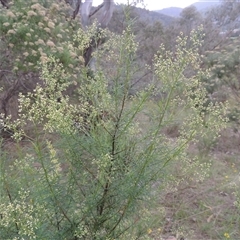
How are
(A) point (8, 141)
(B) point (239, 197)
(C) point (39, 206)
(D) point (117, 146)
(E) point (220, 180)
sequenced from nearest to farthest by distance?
Result: 1. (C) point (39, 206)
2. (D) point (117, 146)
3. (B) point (239, 197)
4. (A) point (8, 141)
5. (E) point (220, 180)

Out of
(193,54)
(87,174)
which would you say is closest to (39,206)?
(87,174)

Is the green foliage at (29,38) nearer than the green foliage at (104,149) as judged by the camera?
No

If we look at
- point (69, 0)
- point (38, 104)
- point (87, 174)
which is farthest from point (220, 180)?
point (69, 0)

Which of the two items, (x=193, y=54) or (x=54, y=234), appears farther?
(x=54, y=234)

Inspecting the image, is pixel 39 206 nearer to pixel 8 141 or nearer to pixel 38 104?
pixel 38 104

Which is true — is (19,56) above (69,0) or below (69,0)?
below

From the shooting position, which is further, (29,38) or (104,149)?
(29,38)

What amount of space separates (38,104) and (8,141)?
10.5ft

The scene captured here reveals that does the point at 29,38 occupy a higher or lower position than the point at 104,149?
higher

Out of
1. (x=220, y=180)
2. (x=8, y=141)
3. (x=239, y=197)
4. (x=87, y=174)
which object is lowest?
(x=220, y=180)

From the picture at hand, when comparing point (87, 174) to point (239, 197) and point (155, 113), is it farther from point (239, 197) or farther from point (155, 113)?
point (239, 197)

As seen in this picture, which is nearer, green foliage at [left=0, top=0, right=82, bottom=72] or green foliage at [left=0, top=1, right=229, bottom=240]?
green foliage at [left=0, top=1, right=229, bottom=240]

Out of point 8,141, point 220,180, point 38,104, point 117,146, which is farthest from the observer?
point 220,180

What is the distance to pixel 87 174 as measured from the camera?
1995mm
